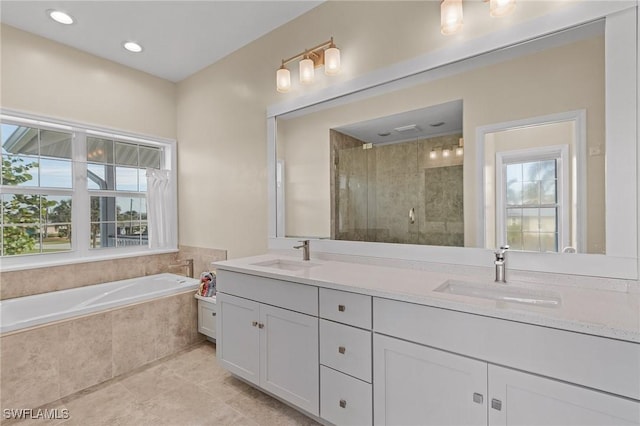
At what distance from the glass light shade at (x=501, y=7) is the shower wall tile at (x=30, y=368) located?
10.8 feet

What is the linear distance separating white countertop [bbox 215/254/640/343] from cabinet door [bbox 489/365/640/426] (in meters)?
0.20

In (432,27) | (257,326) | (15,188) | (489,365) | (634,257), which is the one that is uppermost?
(432,27)

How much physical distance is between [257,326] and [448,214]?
137 centimetres

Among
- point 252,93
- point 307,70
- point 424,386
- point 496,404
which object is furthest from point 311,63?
point 496,404

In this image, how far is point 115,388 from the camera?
2.14 m

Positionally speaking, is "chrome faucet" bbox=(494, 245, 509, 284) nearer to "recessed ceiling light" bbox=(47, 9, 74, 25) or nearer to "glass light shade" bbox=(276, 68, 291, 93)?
"glass light shade" bbox=(276, 68, 291, 93)

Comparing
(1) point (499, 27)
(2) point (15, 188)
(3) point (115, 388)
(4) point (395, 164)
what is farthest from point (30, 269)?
(1) point (499, 27)

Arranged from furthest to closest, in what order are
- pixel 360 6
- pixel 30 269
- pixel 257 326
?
pixel 30 269 → pixel 360 6 → pixel 257 326

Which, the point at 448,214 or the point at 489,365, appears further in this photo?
the point at 448,214

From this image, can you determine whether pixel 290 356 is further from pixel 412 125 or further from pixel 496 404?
pixel 412 125

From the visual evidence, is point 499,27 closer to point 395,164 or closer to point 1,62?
point 395,164

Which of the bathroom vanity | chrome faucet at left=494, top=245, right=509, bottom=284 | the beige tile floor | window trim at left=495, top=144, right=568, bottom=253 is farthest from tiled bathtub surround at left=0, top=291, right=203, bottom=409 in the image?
window trim at left=495, top=144, right=568, bottom=253

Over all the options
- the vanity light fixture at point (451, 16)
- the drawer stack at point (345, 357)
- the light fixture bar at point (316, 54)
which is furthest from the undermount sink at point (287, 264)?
the vanity light fixture at point (451, 16)

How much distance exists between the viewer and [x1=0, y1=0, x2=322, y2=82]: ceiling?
2219 millimetres
